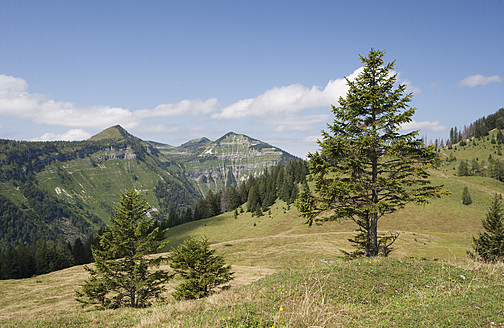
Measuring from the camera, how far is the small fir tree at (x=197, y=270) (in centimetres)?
2164

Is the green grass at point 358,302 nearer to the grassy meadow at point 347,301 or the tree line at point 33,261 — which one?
the grassy meadow at point 347,301

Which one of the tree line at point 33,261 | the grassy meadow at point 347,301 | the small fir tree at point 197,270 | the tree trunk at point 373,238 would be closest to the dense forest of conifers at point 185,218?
the tree line at point 33,261

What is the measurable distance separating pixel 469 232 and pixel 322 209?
2640 inches

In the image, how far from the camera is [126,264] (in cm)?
2414

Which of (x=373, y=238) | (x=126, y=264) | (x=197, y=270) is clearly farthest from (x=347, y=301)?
(x=126, y=264)

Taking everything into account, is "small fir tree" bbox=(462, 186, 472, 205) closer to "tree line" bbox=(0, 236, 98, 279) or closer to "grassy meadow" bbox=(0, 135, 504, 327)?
"grassy meadow" bbox=(0, 135, 504, 327)

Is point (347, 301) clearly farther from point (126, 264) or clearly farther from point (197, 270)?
point (126, 264)

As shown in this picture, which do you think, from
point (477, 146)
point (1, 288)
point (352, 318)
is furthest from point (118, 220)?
point (477, 146)

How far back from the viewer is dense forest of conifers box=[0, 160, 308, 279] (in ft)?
256

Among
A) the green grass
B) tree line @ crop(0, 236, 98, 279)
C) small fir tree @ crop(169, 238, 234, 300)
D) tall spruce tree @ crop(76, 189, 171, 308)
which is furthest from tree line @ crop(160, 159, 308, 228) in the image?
the green grass

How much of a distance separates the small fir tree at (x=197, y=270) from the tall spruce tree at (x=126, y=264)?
2.73 m

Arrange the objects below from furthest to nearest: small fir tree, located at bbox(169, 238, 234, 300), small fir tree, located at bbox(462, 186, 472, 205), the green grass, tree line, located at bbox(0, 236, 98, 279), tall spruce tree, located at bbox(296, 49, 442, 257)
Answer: tree line, located at bbox(0, 236, 98, 279) < small fir tree, located at bbox(462, 186, 472, 205) < small fir tree, located at bbox(169, 238, 234, 300) < tall spruce tree, located at bbox(296, 49, 442, 257) < the green grass

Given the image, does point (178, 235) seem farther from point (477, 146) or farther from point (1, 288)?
point (477, 146)

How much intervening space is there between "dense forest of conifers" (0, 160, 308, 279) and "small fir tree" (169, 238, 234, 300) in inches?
1638
